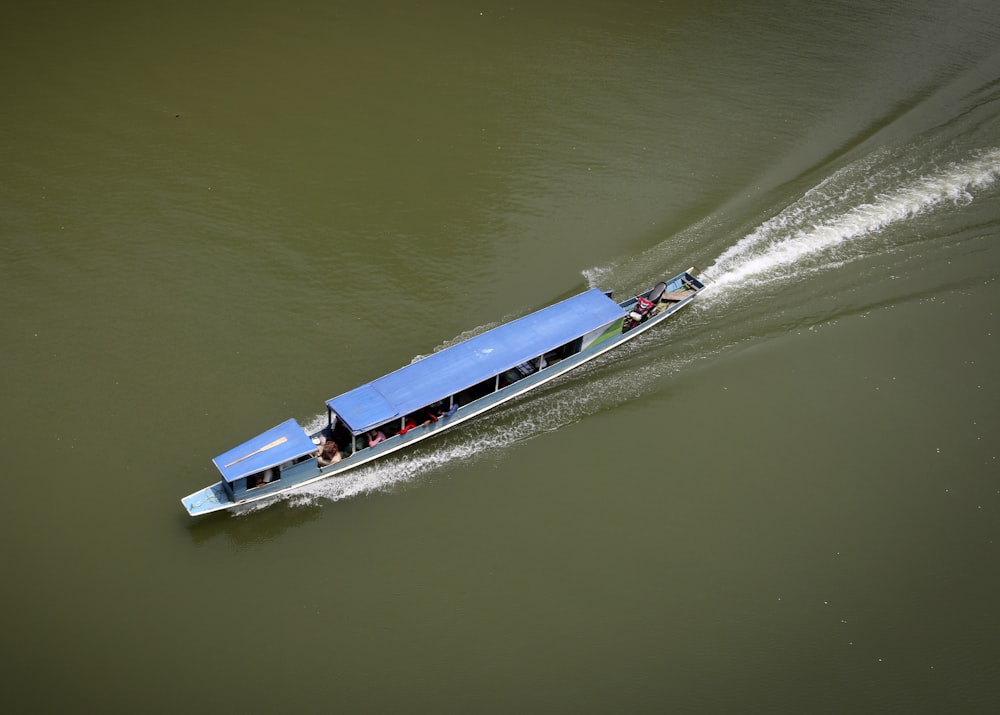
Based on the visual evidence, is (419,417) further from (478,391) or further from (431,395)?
(478,391)

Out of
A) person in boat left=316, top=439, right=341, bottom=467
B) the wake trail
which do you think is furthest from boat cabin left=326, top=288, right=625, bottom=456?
the wake trail

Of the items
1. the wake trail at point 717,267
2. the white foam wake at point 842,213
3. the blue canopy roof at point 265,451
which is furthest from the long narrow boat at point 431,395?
the white foam wake at point 842,213

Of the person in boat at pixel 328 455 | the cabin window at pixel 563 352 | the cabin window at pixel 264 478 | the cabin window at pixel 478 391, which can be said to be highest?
the cabin window at pixel 563 352

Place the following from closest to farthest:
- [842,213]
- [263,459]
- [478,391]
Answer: [263,459], [478,391], [842,213]

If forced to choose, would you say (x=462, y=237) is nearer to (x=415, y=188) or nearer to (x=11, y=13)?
(x=415, y=188)

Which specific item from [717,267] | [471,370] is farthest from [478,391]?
[717,267]

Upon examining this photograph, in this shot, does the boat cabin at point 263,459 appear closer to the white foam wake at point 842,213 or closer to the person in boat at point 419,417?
the person in boat at point 419,417
